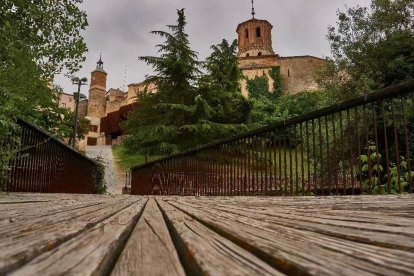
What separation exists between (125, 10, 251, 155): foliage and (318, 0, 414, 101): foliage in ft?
19.9

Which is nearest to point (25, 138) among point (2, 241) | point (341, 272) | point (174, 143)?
point (2, 241)

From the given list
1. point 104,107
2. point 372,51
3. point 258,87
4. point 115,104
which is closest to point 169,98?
point 372,51

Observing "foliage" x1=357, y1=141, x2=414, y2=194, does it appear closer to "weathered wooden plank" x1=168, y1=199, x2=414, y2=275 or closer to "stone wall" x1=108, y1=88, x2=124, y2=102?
"weathered wooden plank" x1=168, y1=199, x2=414, y2=275

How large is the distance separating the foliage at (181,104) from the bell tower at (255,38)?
30786 mm

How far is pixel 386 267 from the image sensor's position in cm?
51

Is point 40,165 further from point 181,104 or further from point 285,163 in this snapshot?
Answer: point 181,104

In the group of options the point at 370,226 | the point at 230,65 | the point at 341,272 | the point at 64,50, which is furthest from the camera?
the point at 230,65

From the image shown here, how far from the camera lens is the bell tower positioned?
52.2 m

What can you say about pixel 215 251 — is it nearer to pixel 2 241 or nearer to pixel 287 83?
pixel 2 241

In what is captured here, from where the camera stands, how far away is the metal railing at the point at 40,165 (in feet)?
21.2

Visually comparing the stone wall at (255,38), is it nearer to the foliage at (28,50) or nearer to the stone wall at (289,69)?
the stone wall at (289,69)

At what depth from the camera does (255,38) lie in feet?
174

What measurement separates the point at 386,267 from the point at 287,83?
1738 inches

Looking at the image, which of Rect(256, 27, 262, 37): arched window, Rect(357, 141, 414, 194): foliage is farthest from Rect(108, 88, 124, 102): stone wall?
Rect(357, 141, 414, 194): foliage
